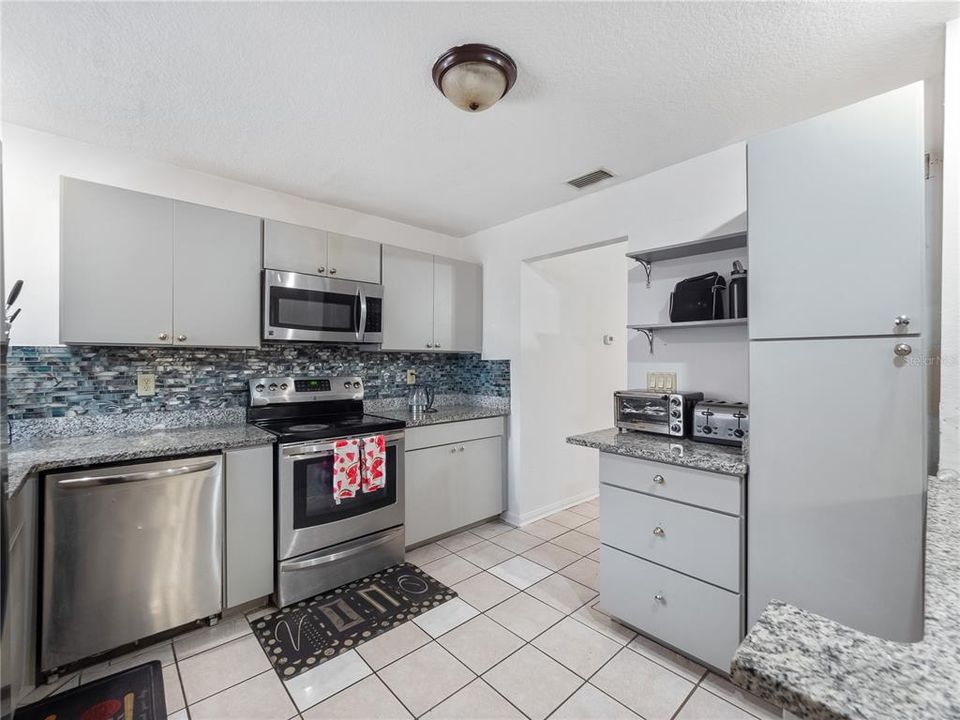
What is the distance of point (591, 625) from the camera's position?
2.17m

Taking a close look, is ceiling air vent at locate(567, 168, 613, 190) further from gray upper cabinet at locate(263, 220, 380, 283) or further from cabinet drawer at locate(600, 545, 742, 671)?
cabinet drawer at locate(600, 545, 742, 671)

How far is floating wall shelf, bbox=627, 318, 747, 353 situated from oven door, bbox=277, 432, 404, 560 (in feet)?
5.71

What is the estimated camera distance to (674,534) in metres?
1.92

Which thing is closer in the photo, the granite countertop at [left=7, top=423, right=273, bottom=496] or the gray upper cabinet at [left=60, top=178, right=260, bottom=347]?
the granite countertop at [left=7, top=423, right=273, bottom=496]

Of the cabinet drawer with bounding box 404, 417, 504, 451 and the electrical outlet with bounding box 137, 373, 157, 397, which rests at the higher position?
the electrical outlet with bounding box 137, 373, 157, 397

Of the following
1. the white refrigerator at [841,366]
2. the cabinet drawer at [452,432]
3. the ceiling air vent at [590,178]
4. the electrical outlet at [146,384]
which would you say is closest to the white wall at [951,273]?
the white refrigerator at [841,366]

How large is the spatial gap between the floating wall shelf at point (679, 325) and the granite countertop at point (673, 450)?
0.60m

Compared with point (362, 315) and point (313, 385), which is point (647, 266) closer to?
point (362, 315)

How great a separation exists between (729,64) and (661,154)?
720 mm

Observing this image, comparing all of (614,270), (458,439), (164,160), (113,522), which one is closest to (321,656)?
(113,522)

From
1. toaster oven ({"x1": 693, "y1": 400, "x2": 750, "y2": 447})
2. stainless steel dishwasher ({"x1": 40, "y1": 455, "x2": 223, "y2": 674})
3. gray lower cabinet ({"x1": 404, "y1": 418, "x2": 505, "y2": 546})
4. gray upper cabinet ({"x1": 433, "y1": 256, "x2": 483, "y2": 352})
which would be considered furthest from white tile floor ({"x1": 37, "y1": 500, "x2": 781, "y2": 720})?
gray upper cabinet ({"x1": 433, "y1": 256, "x2": 483, "y2": 352})

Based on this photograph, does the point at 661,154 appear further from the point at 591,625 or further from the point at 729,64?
the point at 591,625

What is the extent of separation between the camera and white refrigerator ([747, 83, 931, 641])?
4.69 ft

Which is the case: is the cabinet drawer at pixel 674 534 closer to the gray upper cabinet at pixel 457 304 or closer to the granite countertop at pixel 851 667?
the granite countertop at pixel 851 667
